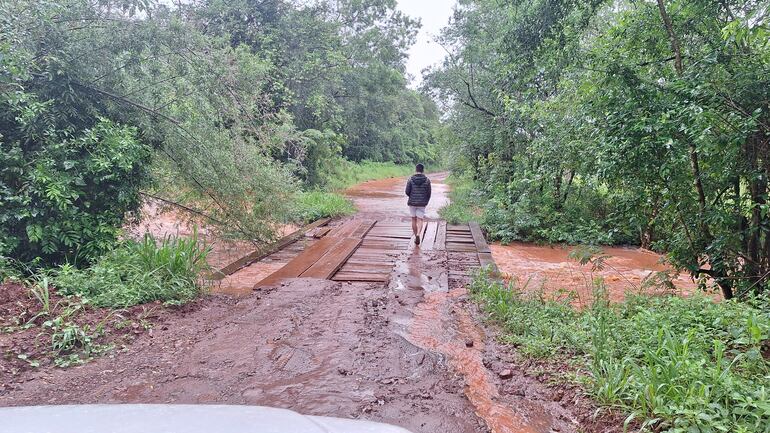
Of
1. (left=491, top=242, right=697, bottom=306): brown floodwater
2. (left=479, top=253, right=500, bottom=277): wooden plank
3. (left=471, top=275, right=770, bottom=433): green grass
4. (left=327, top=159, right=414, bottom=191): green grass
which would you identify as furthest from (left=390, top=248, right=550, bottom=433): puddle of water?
(left=327, top=159, right=414, bottom=191): green grass

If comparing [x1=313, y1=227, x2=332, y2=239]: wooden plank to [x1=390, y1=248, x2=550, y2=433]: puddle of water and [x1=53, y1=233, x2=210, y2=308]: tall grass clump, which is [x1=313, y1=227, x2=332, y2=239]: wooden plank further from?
[x1=53, y1=233, x2=210, y2=308]: tall grass clump

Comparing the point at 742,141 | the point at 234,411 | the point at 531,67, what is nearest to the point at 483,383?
the point at 234,411

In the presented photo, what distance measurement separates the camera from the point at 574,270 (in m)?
8.98

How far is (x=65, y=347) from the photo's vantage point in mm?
4117

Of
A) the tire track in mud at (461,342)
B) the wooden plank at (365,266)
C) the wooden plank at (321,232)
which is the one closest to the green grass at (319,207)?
the wooden plank at (321,232)

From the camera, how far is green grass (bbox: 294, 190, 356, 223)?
1296 cm

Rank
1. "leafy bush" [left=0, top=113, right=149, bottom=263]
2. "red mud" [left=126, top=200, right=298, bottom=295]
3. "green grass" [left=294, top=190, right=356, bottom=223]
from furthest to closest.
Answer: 1. "green grass" [left=294, top=190, right=356, bottom=223]
2. "red mud" [left=126, top=200, right=298, bottom=295]
3. "leafy bush" [left=0, top=113, right=149, bottom=263]

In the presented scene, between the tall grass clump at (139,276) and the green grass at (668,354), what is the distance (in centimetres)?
381

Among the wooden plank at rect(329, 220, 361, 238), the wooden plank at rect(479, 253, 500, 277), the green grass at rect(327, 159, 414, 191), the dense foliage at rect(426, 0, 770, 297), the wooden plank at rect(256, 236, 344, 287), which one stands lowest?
the wooden plank at rect(256, 236, 344, 287)

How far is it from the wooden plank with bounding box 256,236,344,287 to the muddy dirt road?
94 cm

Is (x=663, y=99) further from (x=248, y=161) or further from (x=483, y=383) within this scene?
(x=248, y=161)

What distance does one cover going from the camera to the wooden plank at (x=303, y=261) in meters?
6.92

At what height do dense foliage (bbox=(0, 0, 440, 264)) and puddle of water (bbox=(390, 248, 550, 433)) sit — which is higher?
dense foliage (bbox=(0, 0, 440, 264))

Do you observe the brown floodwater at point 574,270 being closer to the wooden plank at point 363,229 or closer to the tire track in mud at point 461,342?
the tire track in mud at point 461,342
